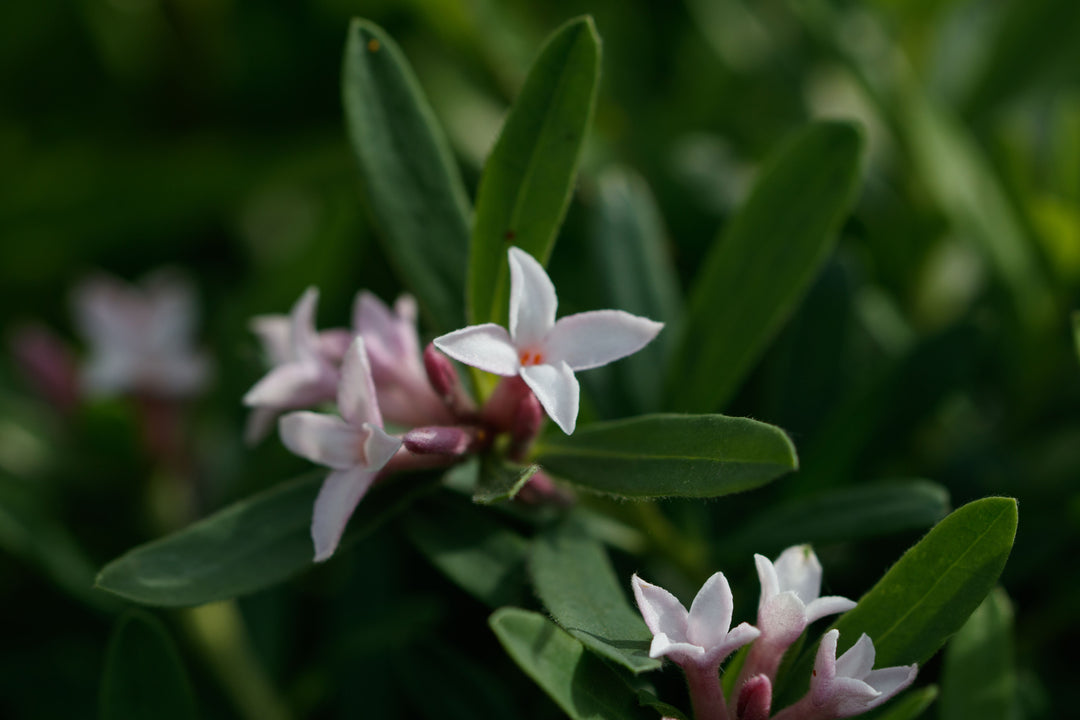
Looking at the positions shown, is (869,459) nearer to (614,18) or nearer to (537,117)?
(537,117)

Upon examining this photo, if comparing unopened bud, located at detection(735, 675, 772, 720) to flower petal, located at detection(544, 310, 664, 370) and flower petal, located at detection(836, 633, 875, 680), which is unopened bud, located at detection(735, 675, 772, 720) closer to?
flower petal, located at detection(836, 633, 875, 680)

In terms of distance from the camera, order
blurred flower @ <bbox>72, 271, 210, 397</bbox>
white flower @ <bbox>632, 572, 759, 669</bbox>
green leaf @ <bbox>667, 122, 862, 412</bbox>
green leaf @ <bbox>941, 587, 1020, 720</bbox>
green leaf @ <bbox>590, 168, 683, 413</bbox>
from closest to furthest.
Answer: white flower @ <bbox>632, 572, 759, 669</bbox> → green leaf @ <bbox>941, 587, 1020, 720</bbox> → green leaf @ <bbox>667, 122, 862, 412</bbox> → green leaf @ <bbox>590, 168, 683, 413</bbox> → blurred flower @ <bbox>72, 271, 210, 397</bbox>

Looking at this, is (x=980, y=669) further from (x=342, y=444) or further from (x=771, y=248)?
(x=342, y=444)

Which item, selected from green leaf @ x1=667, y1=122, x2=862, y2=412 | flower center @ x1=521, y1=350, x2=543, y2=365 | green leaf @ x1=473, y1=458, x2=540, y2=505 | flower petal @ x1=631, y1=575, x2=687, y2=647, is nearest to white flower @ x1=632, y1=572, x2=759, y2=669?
flower petal @ x1=631, y1=575, x2=687, y2=647

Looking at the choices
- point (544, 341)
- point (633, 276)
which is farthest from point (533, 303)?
point (633, 276)

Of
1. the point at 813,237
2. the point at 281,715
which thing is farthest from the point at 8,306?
the point at 813,237

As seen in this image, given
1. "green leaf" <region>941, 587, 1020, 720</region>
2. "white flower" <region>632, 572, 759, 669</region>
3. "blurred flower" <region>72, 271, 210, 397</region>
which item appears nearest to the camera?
"white flower" <region>632, 572, 759, 669</region>
